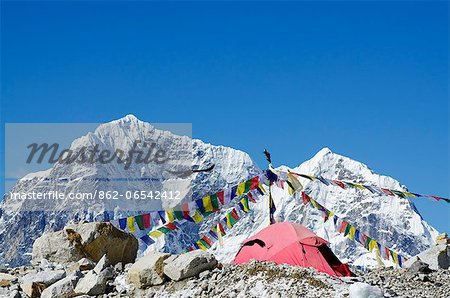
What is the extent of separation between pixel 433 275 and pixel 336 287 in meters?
8.47

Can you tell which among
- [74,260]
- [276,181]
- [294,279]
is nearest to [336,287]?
[294,279]

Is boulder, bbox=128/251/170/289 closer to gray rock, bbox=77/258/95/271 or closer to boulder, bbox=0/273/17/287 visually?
gray rock, bbox=77/258/95/271

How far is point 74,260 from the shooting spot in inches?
1027

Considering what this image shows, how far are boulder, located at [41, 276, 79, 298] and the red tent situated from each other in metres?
6.04

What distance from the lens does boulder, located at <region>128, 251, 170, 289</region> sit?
2122 centimetres

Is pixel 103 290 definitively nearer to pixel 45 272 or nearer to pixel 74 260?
pixel 45 272

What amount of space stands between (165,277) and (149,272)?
49cm

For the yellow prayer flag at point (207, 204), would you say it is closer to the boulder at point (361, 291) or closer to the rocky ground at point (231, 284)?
the rocky ground at point (231, 284)

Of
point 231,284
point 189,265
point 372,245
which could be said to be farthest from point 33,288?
point 372,245

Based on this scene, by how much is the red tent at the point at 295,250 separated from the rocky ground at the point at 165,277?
142 centimetres

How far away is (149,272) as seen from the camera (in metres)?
21.3

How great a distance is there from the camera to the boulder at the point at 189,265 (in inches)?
815

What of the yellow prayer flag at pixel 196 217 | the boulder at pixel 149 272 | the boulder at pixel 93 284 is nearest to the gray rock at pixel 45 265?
the boulder at pixel 93 284

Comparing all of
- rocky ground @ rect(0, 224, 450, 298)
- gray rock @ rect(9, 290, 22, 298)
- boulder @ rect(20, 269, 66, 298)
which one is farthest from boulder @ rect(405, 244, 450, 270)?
gray rock @ rect(9, 290, 22, 298)
